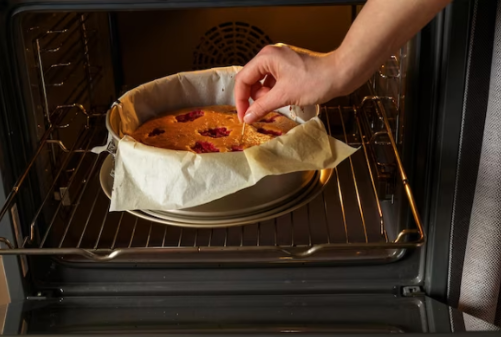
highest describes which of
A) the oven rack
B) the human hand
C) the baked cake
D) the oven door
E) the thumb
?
the human hand

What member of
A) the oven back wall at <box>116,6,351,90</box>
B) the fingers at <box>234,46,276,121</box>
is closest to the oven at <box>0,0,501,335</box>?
the oven back wall at <box>116,6,351,90</box>

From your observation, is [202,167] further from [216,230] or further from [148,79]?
[148,79]

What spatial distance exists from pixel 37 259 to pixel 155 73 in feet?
1.70

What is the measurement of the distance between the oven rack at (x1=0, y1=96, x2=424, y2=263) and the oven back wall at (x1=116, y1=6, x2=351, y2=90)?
0.60 ft

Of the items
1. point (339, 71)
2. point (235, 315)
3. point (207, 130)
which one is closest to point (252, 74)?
point (339, 71)

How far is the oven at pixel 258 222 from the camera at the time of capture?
1.03 metres

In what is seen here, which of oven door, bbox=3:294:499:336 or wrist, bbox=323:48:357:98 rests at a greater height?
wrist, bbox=323:48:357:98

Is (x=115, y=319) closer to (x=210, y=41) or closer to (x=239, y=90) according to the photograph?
(x=239, y=90)

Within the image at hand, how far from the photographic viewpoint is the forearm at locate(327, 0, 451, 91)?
846 millimetres

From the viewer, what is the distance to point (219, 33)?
58.4 inches

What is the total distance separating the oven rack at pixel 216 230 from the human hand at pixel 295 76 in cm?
25

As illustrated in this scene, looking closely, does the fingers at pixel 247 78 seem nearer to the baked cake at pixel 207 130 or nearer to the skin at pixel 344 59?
the skin at pixel 344 59

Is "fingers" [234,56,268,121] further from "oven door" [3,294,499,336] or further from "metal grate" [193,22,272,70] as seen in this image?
"metal grate" [193,22,272,70]

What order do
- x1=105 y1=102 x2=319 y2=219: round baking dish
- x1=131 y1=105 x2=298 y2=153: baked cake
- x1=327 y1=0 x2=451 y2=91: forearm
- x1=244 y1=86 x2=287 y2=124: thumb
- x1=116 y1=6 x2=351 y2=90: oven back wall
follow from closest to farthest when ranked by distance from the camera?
x1=327 y1=0 x2=451 y2=91: forearm
x1=244 y1=86 x2=287 y2=124: thumb
x1=105 y1=102 x2=319 y2=219: round baking dish
x1=131 y1=105 x2=298 y2=153: baked cake
x1=116 y1=6 x2=351 y2=90: oven back wall
